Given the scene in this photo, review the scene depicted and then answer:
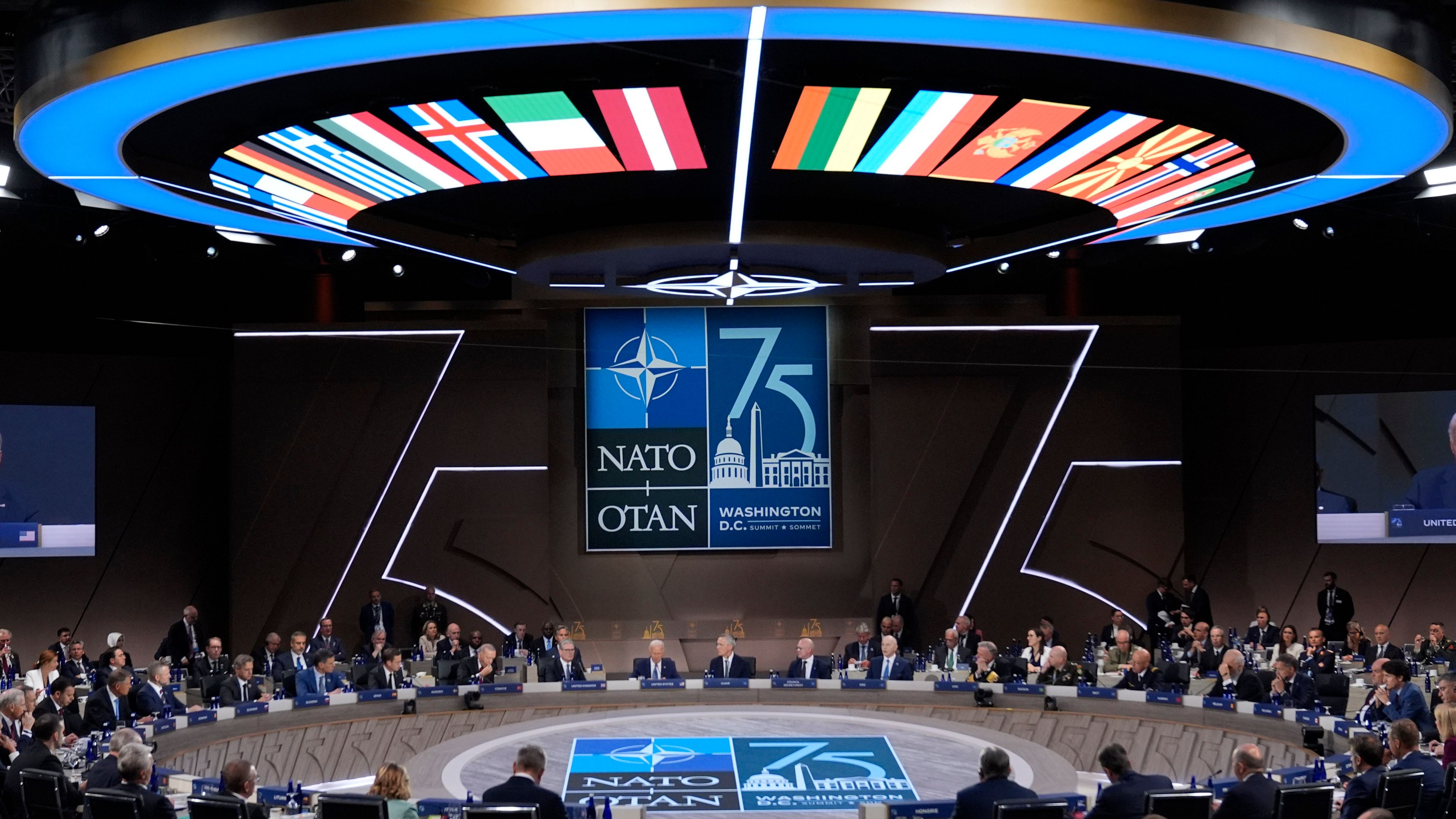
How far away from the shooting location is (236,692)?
10.6 meters

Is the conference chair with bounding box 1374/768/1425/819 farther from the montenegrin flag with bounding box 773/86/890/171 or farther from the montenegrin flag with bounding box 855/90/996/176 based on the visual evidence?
the montenegrin flag with bounding box 773/86/890/171

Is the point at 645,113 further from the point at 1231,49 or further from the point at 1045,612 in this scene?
the point at 1045,612

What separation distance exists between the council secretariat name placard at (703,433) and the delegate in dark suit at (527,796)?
408 inches

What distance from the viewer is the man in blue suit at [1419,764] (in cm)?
671

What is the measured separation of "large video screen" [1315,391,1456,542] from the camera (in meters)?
15.5

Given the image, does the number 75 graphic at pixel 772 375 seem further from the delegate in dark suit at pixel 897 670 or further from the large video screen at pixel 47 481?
the large video screen at pixel 47 481

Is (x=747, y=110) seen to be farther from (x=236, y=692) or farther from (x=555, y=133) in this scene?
(x=236, y=692)

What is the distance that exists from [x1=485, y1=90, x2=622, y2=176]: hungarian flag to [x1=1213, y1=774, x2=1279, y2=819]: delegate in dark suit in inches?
187

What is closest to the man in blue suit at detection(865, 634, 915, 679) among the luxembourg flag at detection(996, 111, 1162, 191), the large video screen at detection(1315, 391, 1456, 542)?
the luxembourg flag at detection(996, 111, 1162, 191)

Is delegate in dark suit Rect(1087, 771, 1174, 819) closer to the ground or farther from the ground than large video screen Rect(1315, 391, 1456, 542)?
closer to the ground

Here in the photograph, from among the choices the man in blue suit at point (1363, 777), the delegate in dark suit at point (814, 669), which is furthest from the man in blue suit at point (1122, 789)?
the delegate in dark suit at point (814, 669)

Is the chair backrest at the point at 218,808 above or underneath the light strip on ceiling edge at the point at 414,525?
underneath

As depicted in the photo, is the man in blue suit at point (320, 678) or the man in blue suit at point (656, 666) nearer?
the man in blue suit at point (320, 678)

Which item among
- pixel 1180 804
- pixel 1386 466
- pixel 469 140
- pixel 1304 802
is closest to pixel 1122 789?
pixel 1180 804
